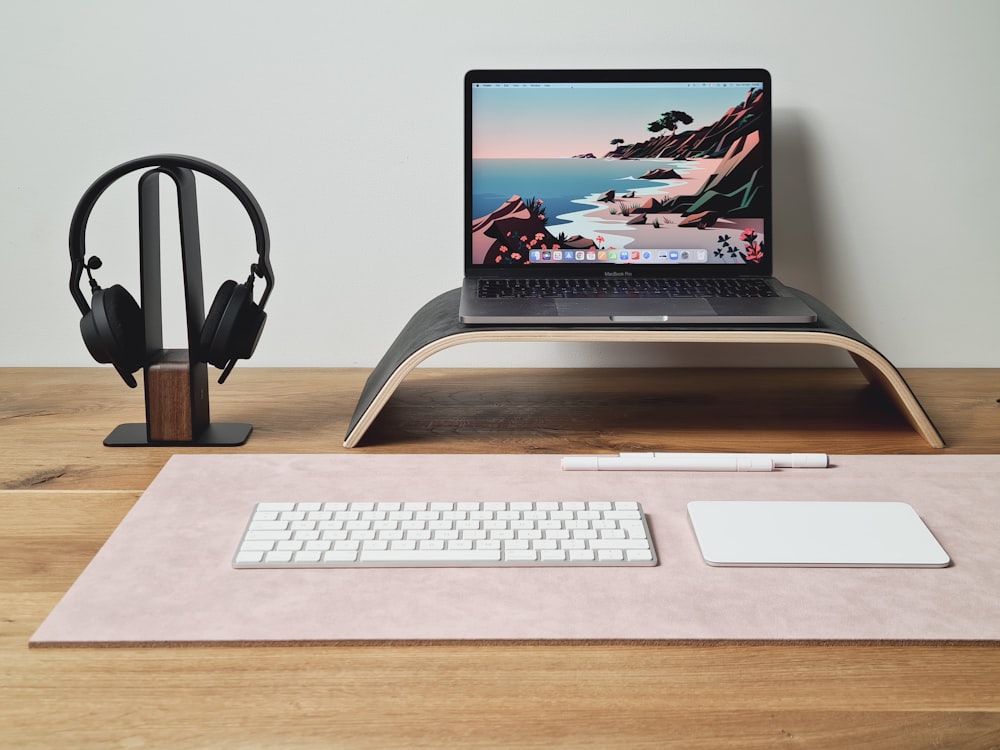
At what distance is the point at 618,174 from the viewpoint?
1209mm

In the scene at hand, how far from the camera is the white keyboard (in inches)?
28.9

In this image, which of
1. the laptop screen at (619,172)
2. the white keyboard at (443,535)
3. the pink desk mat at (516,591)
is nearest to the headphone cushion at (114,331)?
the pink desk mat at (516,591)

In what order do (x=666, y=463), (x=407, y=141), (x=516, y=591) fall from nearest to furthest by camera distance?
(x=516, y=591), (x=666, y=463), (x=407, y=141)

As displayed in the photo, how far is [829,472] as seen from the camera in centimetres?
94

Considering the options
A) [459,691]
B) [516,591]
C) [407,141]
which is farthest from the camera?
[407,141]

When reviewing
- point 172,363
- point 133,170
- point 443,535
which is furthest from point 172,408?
point 443,535

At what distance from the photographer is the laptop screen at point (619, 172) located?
3.91 feet

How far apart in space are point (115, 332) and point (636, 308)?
555mm

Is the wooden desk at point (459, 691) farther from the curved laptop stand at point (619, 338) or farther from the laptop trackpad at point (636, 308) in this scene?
the laptop trackpad at point (636, 308)

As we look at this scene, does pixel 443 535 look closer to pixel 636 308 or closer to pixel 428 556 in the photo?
pixel 428 556

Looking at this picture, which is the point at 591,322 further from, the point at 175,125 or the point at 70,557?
the point at 175,125

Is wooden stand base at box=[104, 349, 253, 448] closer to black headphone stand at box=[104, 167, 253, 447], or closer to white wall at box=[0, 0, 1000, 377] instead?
black headphone stand at box=[104, 167, 253, 447]

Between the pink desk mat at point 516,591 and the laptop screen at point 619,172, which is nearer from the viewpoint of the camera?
the pink desk mat at point 516,591

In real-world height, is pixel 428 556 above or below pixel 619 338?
below
